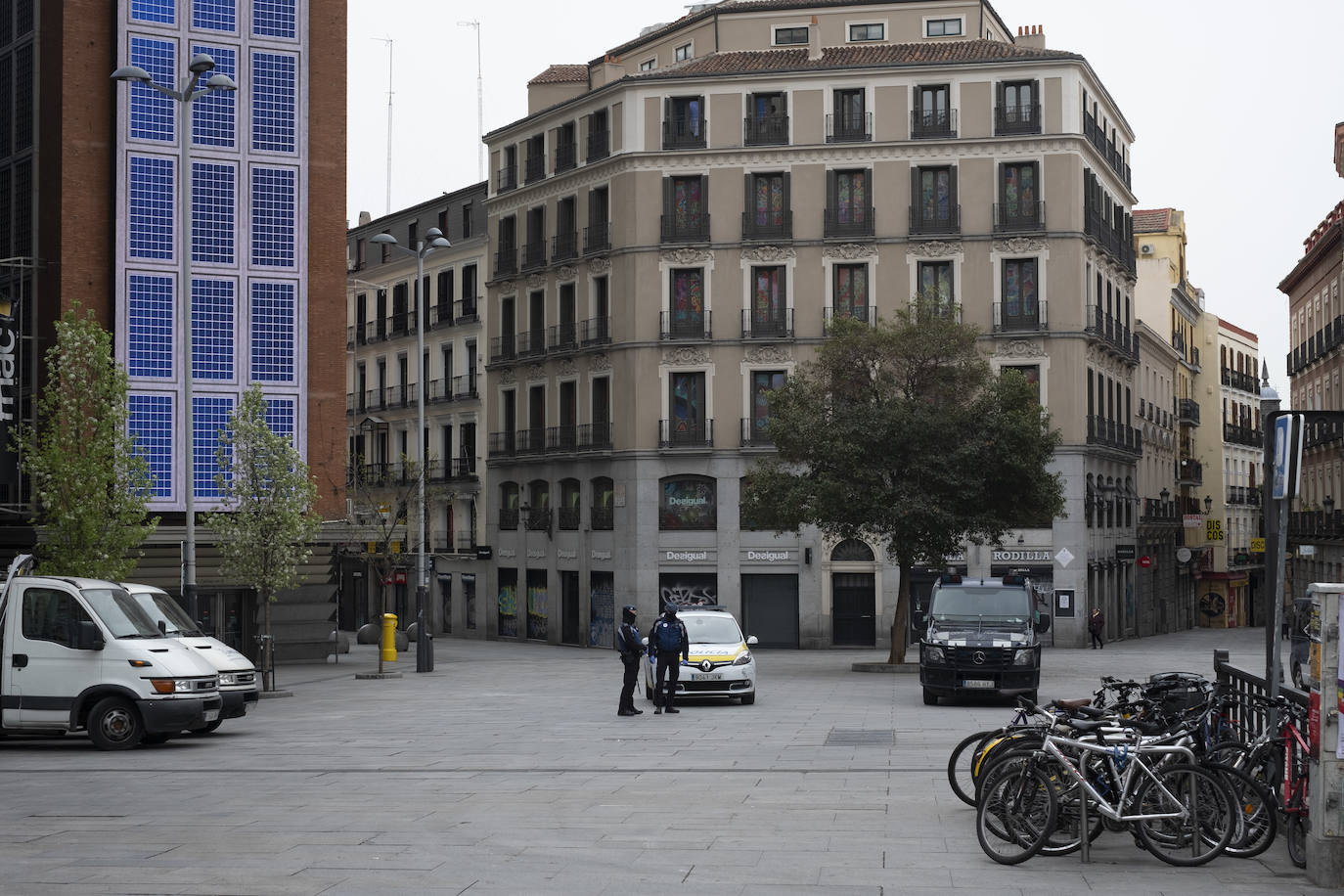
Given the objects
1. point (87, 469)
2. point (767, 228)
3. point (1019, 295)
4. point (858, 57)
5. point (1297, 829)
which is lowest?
point (1297, 829)

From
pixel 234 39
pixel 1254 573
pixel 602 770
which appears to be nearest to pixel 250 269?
pixel 234 39

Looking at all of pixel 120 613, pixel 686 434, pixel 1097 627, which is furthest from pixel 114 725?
pixel 1097 627

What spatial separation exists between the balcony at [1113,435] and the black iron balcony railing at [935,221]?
790cm

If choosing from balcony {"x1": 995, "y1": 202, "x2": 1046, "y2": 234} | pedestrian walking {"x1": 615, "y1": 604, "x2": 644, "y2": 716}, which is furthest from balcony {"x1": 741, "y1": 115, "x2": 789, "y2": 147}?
pedestrian walking {"x1": 615, "y1": 604, "x2": 644, "y2": 716}

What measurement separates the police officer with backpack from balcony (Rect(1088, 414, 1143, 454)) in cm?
3053

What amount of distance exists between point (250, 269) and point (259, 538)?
8.93m

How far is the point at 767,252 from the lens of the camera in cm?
5338

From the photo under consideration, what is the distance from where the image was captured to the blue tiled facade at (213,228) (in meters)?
36.9

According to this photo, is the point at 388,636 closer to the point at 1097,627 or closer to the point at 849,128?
the point at 1097,627

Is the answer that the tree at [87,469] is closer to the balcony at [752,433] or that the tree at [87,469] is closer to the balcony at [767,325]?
the balcony at [752,433]

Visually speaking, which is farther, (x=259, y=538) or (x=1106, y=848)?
(x=259, y=538)

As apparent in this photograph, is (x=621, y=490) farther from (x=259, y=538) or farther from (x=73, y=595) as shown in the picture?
(x=73, y=595)

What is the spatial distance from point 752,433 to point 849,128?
419 inches

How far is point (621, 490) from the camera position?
5472 cm
